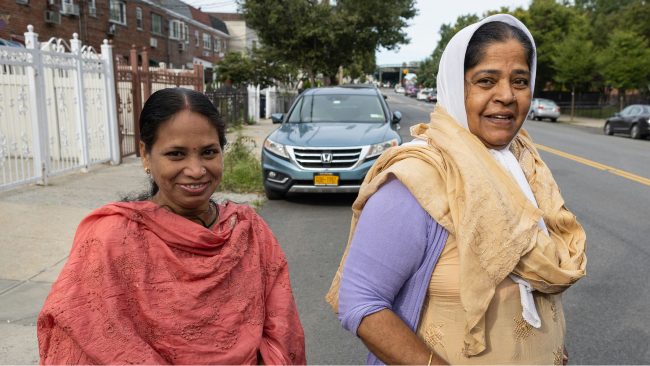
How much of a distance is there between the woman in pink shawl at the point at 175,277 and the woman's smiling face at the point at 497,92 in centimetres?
87

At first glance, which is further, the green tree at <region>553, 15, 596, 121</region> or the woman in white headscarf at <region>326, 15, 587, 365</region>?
the green tree at <region>553, 15, 596, 121</region>

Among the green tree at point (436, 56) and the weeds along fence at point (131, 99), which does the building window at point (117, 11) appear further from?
the green tree at point (436, 56)

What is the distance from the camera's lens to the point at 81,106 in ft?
29.5

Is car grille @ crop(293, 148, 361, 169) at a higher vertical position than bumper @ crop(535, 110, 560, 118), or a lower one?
lower

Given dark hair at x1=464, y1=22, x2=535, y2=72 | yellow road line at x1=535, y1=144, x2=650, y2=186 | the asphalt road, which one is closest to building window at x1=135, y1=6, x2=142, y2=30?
yellow road line at x1=535, y1=144, x2=650, y2=186

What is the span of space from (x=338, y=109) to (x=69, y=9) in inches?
754

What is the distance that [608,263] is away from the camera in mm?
5348

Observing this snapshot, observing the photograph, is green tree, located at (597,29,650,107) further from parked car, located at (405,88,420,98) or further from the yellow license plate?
Result: parked car, located at (405,88,420,98)

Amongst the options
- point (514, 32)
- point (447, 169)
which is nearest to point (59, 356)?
point (447, 169)

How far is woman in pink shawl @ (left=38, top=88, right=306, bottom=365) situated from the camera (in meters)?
1.49

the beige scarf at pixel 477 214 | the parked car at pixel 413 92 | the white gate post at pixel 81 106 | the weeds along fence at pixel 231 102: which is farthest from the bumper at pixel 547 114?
the parked car at pixel 413 92

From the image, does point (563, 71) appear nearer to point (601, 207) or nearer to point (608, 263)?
point (601, 207)

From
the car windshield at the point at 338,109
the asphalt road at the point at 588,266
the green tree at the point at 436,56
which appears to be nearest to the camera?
the asphalt road at the point at 588,266

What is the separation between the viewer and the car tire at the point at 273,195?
311 inches
